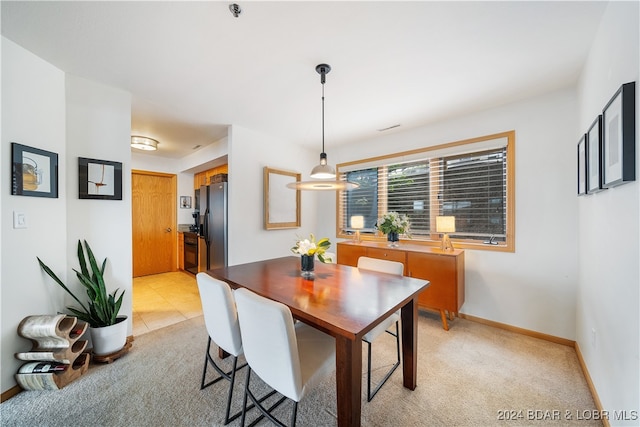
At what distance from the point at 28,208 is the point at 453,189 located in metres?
4.04

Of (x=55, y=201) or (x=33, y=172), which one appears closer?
(x=33, y=172)

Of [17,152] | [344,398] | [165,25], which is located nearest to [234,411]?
[344,398]

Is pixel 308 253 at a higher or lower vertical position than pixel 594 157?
lower

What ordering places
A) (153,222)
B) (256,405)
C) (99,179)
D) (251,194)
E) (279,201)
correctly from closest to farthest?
(256,405)
(99,179)
(251,194)
(279,201)
(153,222)

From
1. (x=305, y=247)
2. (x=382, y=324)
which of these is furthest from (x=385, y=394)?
(x=305, y=247)

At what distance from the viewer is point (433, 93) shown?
239cm

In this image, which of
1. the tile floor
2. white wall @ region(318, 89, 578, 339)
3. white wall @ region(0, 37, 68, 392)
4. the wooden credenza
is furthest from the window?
white wall @ region(0, 37, 68, 392)

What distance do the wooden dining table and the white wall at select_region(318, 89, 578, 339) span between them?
62.2 inches

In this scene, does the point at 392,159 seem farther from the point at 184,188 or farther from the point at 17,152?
the point at 184,188

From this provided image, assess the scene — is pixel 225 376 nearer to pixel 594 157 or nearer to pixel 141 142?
pixel 594 157

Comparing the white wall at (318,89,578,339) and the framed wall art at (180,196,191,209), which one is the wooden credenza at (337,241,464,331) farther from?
the framed wall art at (180,196,191,209)

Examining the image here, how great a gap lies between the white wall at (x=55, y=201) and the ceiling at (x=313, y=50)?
177mm

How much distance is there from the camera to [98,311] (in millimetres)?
2061

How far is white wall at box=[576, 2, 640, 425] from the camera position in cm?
112
